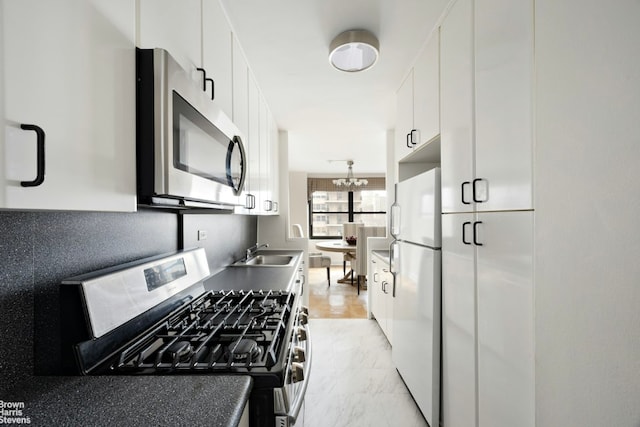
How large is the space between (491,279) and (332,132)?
2857 millimetres

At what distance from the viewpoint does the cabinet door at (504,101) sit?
0.96 m

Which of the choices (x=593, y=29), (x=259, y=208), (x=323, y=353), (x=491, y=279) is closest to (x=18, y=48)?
(x=593, y=29)

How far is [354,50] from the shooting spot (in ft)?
5.79

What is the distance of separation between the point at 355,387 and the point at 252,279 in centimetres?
111

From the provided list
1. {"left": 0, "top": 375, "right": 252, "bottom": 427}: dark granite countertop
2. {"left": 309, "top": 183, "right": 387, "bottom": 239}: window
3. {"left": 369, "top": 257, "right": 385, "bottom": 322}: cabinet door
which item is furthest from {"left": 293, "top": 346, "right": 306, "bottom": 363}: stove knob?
{"left": 309, "top": 183, "right": 387, "bottom": 239}: window

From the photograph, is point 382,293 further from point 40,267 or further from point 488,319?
point 40,267

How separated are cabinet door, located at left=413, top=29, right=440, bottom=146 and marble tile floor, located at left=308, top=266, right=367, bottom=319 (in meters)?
2.56

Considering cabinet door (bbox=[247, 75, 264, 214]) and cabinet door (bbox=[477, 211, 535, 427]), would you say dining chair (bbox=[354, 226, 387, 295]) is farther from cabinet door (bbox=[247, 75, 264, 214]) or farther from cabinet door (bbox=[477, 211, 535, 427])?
cabinet door (bbox=[477, 211, 535, 427])

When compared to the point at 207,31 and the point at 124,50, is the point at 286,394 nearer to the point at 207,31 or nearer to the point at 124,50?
the point at 124,50

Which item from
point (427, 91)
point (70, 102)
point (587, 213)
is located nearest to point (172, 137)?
point (70, 102)

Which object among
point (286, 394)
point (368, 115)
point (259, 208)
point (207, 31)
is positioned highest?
point (368, 115)

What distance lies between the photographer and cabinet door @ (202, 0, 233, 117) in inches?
48.1

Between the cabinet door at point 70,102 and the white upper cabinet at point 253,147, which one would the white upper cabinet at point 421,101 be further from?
the cabinet door at point 70,102

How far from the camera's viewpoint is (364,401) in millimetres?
1954
